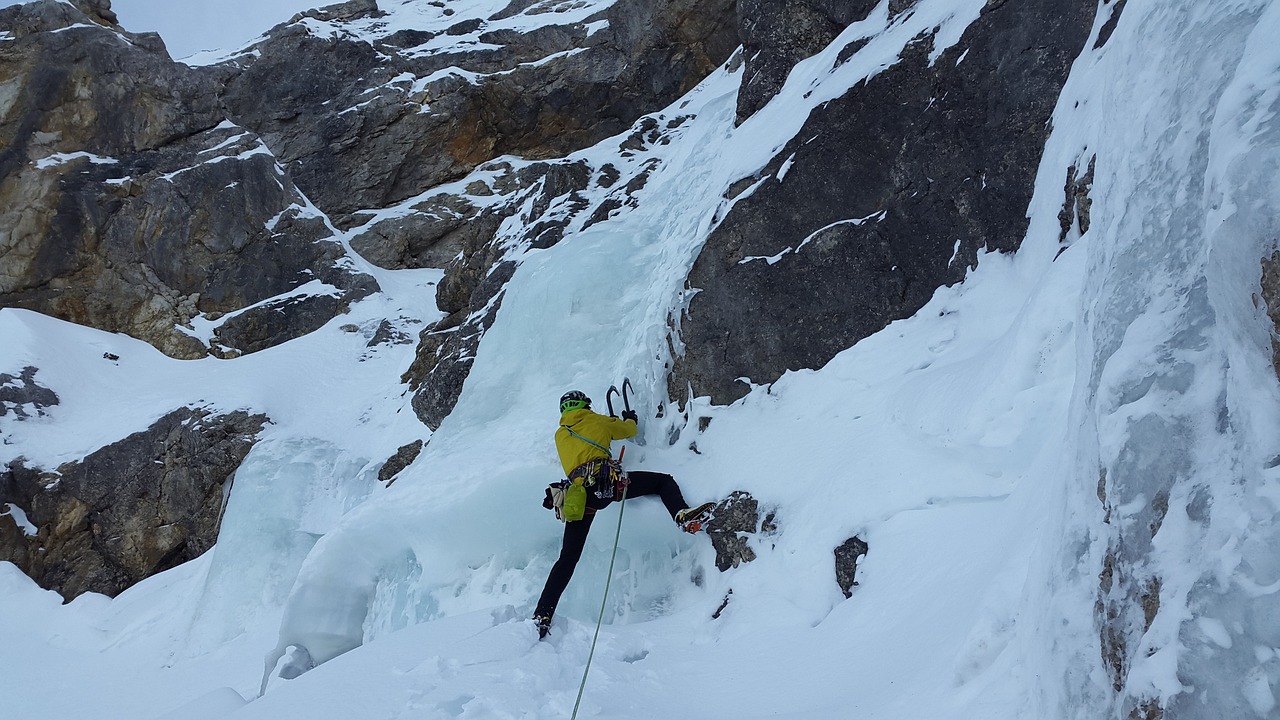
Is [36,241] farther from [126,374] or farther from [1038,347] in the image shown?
[1038,347]

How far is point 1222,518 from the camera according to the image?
5.20 feet

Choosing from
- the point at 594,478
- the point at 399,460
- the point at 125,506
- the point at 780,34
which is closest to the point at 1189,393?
the point at 594,478

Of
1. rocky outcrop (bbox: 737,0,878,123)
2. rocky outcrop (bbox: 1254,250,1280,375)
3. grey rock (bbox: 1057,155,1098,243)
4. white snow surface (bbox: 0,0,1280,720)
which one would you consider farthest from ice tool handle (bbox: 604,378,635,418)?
rocky outcrop (bbox: 1254,250,1280,375)

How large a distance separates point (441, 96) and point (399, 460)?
17.1m

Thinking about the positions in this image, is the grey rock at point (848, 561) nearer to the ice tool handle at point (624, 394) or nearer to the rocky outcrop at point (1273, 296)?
the ice tool handle at point (624, 394)

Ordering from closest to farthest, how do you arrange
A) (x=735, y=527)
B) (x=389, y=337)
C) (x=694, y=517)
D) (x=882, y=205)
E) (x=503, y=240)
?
1. (x=735, y=527)
2. (x=694, y=517)
3. (x=882, y=205)
4. (x=503, y=240)
5. (x=389, y=337)

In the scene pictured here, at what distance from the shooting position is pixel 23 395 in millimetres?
14766

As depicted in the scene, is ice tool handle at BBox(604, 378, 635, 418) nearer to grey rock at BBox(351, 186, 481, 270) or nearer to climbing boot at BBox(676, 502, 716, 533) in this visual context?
climbing boot at BBox(676, 502, 716, 533)

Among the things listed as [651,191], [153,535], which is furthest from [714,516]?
[153,535]

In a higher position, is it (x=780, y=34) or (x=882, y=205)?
(x=780, y=34)

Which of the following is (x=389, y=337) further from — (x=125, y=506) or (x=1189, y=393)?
(x=1189, y=393)

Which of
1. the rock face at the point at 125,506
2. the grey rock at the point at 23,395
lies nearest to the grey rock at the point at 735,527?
the rock face at the point at 125,506

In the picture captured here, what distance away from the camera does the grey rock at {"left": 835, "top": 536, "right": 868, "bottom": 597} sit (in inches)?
162

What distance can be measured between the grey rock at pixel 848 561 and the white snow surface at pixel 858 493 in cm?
7
